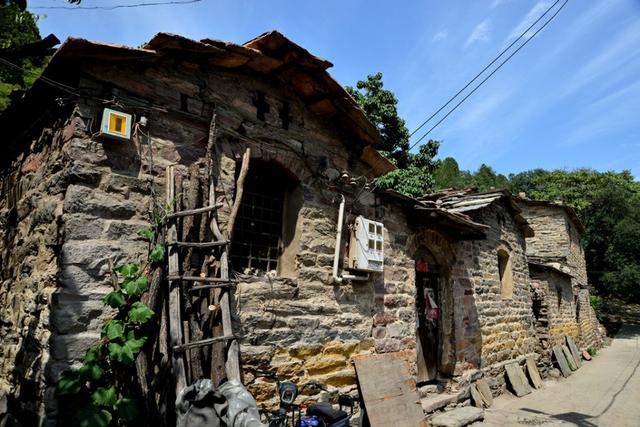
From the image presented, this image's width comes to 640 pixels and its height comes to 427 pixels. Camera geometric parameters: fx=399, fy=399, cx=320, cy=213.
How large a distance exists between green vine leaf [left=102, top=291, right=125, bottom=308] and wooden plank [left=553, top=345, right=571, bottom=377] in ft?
38.3

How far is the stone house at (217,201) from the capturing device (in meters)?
3.21

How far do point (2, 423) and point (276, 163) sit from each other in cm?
339

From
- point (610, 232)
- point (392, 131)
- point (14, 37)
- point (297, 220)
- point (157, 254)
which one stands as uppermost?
point (392, 131)

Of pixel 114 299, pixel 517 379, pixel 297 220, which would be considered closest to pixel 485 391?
pixel 517 379

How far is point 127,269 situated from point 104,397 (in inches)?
36.2

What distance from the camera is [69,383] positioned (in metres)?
2.75

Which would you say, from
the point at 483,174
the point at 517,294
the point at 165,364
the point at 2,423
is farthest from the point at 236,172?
the point at 483,174

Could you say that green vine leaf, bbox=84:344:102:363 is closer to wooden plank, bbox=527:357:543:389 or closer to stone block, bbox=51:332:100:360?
stone block, bbox=51:332:100:360

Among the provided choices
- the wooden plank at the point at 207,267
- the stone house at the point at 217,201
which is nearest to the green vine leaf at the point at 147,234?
the stone house at the point at 217,201

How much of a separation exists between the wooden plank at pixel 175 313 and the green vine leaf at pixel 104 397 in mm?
431

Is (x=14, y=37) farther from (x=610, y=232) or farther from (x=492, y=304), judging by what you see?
(x=610, y=232)

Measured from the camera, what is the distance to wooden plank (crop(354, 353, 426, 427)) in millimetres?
4871

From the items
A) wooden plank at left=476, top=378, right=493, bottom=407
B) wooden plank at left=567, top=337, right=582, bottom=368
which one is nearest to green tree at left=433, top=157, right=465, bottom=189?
wooden plank at left=567, top=337, right=582, bottom=368

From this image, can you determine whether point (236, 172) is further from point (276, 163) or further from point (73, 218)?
point (73, 218)
